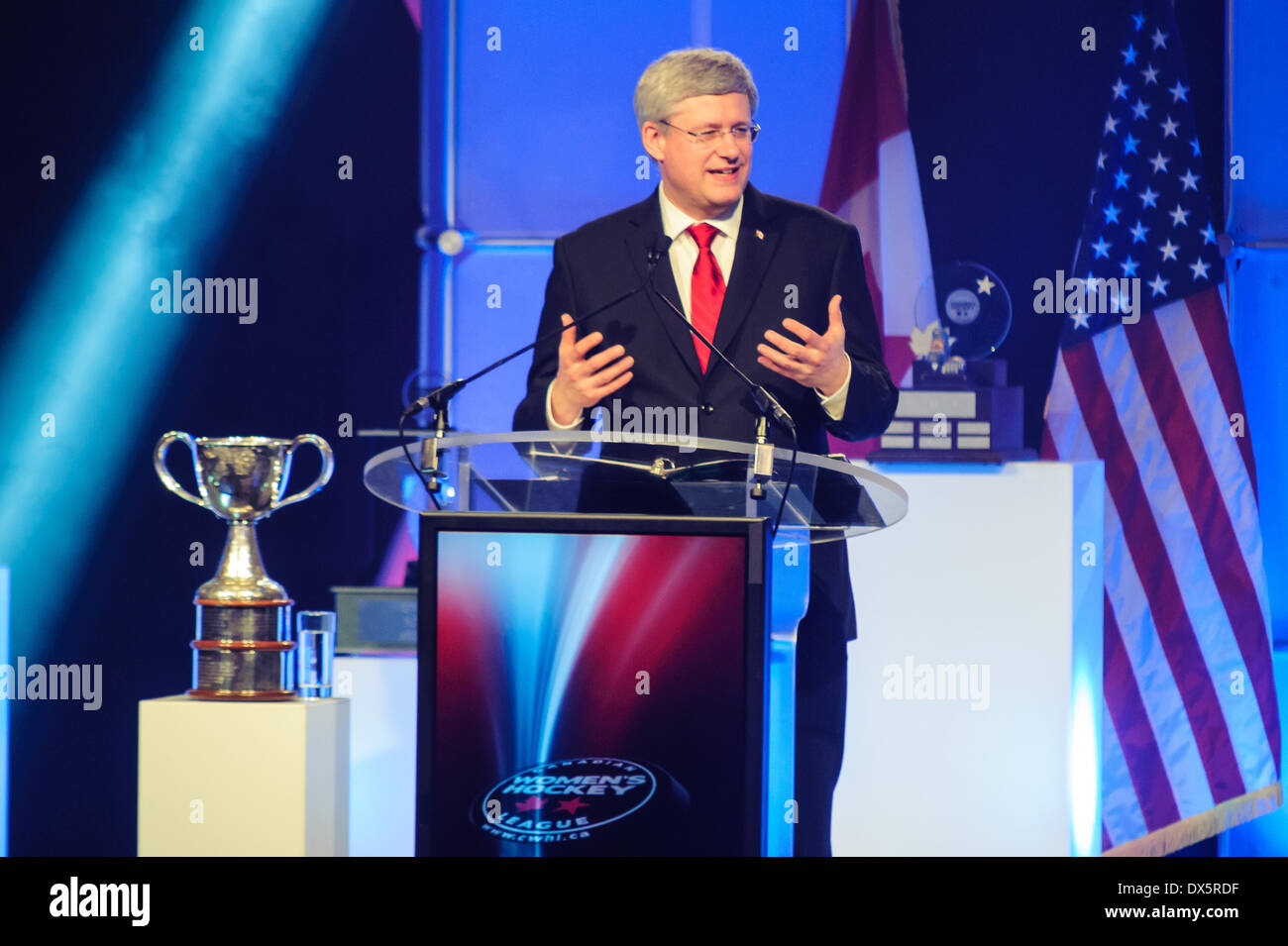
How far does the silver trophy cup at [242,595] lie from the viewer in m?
1.97

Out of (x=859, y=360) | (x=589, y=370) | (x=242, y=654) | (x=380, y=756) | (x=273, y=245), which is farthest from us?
(x=273, y=245)

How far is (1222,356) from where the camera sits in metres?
3.71

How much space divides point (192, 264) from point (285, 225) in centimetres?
29

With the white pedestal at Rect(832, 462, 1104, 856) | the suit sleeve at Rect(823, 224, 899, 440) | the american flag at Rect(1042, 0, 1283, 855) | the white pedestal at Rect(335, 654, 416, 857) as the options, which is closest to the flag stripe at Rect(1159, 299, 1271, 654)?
the american flag at Rect(1042, 0, 1283, 855)

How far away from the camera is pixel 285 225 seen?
13.6 feet

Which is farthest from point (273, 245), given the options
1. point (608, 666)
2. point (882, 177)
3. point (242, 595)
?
point (608, 666)

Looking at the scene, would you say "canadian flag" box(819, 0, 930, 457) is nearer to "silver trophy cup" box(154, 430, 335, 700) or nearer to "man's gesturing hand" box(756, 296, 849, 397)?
"man's gesturing hand" box(756, 296, 849, 397)

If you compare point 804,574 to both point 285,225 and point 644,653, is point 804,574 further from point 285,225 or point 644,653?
point 285,225

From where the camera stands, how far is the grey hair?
237 centimetres

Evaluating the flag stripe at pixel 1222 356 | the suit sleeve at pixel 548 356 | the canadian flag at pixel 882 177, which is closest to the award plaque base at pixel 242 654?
the suit sleeve at pixel 548 356

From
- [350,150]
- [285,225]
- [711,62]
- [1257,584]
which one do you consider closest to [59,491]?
[285,225]

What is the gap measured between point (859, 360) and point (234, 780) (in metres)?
1.14

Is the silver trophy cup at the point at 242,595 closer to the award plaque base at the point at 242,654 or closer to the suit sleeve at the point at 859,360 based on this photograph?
the award plaque base at the point at 242,654

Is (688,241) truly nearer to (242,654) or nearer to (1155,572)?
(242,654)
